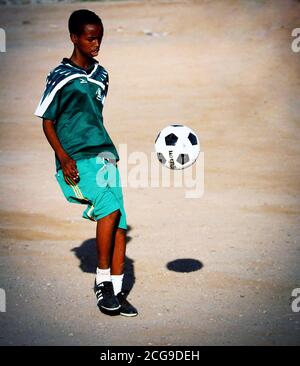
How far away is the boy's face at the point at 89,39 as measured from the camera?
477 cm

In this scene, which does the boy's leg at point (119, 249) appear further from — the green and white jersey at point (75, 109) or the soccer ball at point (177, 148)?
the soccer ball at point (177, 148)

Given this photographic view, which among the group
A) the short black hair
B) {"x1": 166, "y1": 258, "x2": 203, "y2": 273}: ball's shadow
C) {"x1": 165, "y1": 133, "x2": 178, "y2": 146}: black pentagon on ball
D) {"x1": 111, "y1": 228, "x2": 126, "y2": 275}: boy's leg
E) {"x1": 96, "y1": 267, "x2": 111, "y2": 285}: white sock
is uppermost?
the short black hair

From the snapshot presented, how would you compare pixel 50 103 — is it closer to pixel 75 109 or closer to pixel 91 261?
pixel 75 109

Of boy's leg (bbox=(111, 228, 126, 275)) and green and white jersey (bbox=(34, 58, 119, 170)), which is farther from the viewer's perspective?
boy's leg (bbox=(111, 228, 126, 275))

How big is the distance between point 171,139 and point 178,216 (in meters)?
1.93

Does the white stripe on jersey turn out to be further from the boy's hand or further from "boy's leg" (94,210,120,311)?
"boy's leg" (94,210,120,311)

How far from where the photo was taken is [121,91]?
15.3m

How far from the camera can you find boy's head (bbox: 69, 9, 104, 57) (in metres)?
4.77

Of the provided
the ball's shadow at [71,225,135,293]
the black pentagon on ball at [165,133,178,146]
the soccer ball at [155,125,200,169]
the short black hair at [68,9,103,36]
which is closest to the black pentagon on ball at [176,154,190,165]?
the soccer ball at [155,125,200,169]

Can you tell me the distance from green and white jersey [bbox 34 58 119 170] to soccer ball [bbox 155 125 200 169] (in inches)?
34.4

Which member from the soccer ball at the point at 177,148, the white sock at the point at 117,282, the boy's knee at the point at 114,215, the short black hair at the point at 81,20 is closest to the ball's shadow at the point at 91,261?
the white sock at the point at 117,282

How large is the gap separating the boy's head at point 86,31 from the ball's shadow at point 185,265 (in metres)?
2.09
